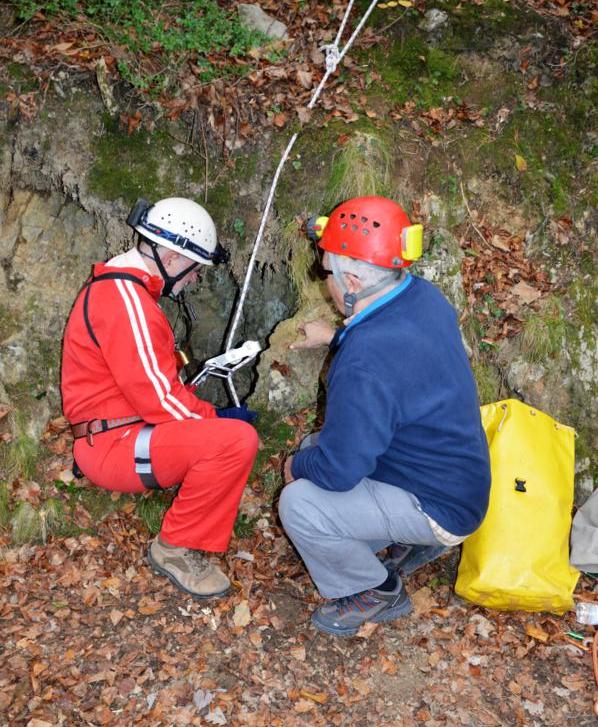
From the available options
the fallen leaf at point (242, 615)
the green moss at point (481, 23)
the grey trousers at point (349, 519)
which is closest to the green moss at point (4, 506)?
the fallen leaf at point (242, 615)

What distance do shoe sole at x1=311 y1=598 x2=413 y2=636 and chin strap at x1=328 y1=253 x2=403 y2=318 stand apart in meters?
2.24

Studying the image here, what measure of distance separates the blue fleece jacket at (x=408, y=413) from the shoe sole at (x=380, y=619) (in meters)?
0.90

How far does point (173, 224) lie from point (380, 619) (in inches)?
127

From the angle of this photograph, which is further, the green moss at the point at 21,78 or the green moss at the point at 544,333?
the green moss at the point at 544,333

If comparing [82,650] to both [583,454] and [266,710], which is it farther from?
[583,454]

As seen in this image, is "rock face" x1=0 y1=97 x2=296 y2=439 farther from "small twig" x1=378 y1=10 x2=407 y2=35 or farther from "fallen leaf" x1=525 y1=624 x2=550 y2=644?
"fallen leaf" x1=525 y1=624 x2=550 y2=644

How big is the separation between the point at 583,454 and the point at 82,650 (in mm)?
4412

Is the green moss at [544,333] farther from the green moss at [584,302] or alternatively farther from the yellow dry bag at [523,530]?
the yellow dry bag at [523,530]

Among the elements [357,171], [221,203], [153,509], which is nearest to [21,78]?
[221,203]

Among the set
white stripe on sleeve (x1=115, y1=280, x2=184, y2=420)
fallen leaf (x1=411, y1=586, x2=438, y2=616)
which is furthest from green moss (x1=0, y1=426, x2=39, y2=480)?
fallen leaf (x1=411, y1=586, x2=438, y2=616)

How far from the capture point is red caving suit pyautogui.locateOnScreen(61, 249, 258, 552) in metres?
4.25

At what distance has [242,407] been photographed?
5.24 metres

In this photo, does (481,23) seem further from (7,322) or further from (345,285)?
(7,322)

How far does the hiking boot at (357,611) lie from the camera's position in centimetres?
448
